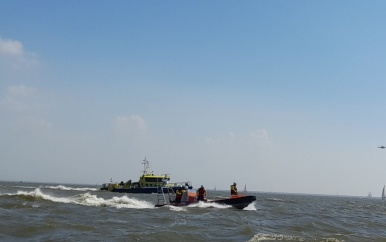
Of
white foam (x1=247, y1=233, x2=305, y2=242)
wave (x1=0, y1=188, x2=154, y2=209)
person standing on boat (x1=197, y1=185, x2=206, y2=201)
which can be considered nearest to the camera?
white foam (x1=247, y1=233, x2=305, y2=242)

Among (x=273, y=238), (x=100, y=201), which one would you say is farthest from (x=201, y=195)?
(x=273, y=238)

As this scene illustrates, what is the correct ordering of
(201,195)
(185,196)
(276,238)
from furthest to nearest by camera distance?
(201,195) → (185,196) → (276,238)

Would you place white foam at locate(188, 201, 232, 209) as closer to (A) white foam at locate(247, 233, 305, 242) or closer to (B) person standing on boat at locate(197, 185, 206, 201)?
(B) person standing on boat at locate(197, 185, 206, 201)

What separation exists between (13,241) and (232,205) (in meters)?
20.1

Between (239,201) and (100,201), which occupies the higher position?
(239,201)

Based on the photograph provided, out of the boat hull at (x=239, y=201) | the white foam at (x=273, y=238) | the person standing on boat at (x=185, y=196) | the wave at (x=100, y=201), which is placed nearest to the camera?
the white foam at (x=273, y=238)

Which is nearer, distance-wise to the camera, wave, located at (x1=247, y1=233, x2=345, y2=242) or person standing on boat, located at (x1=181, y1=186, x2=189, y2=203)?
wave, located at (x1=247, y1=233, x2=345, y2=242)

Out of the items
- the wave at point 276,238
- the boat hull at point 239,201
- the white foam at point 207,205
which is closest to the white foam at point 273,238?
the wave at point 276,238

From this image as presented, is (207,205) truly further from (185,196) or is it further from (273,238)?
(273,238)

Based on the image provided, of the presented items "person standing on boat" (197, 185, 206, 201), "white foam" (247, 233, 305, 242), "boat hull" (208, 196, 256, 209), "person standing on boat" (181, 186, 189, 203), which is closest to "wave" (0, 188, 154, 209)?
"person standing on boat" (181, 186, 189, 203)

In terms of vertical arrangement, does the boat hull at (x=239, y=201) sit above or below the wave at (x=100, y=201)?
above

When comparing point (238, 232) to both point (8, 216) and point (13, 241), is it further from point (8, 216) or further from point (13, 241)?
point (8, 216)

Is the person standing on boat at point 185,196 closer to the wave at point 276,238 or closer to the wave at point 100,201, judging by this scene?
the wave at point 100,201

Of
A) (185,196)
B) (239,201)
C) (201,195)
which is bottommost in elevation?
(239,201)
